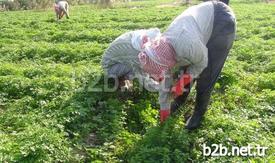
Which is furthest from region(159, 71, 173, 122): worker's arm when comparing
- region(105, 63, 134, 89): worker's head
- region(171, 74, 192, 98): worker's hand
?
region(105, 63, 134, 89): worker's head

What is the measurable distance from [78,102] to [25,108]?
0.92 m

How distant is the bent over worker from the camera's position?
536 cm

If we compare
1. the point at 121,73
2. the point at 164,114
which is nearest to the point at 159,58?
the point at 164,114

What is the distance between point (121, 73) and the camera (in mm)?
7539

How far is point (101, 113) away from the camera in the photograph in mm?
6965

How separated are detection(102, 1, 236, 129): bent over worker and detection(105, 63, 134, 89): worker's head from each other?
1184mm

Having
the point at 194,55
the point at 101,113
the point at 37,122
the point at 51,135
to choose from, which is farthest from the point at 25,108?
the point at 194,55

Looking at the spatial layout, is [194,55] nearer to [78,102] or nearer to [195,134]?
[195,134]

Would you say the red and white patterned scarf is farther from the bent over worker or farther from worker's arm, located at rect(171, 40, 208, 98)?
worker's arm, located at rect(171, 40, 208, 98)

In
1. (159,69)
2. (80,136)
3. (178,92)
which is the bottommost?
(80,136)

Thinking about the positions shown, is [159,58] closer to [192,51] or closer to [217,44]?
[192,51]

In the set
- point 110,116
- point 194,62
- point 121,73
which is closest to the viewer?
point 194,62

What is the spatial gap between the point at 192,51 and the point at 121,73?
8.09 ft

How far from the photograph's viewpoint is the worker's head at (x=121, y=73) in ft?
24.4
